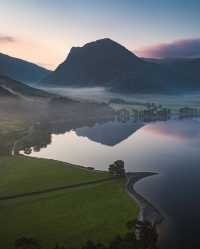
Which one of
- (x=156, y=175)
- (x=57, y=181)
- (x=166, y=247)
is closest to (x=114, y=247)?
(x=166, y=247)

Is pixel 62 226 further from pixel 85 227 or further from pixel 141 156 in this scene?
pixel 141 156

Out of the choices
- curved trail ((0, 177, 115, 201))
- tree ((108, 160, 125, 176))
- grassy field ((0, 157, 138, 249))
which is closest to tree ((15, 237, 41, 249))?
grassy field ((0, 157, 138, 249))

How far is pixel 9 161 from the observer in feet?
505

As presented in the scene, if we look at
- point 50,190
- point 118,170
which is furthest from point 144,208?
point 118,170

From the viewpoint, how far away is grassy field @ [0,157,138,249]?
279 feet

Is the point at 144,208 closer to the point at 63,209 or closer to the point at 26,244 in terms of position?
the point at 63,209

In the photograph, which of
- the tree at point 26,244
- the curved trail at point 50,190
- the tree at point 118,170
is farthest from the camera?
the tree at point 118,170

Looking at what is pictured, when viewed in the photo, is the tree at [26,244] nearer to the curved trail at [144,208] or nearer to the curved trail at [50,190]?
the curved trail at [144,208]

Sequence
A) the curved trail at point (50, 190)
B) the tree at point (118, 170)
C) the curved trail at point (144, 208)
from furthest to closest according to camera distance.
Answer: the tree at point (118, 170) → the curved trail at point (50, 190) → the curved trail at point (144, 208)

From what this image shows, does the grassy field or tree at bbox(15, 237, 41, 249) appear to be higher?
the grassy field

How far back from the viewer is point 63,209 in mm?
100250

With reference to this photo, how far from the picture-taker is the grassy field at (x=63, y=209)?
85000 mm

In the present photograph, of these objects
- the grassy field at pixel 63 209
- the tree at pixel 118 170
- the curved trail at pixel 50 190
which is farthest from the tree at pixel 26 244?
the tree at pixel 118 170

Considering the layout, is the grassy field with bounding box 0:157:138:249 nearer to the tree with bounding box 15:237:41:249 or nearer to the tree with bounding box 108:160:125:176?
the tree with bounding box 108:160:125:176
